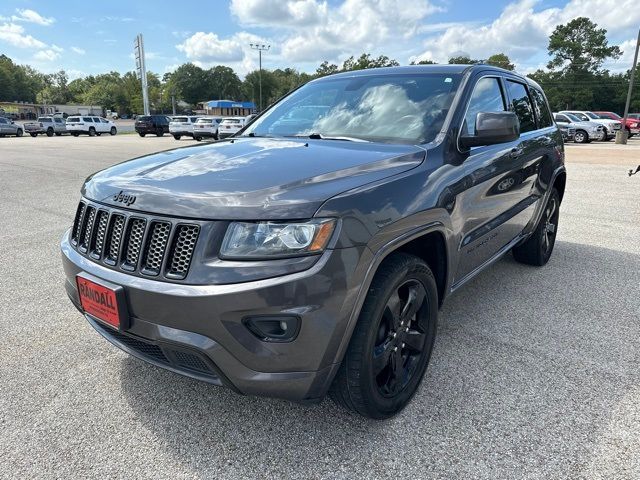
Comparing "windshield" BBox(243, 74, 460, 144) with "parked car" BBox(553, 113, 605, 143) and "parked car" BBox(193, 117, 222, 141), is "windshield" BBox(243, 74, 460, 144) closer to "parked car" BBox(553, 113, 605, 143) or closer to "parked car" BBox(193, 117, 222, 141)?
"parked car" BBox(553, 113, 605, 143)

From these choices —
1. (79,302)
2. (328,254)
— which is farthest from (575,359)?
(79,302)

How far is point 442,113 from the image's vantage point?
9.45 ft

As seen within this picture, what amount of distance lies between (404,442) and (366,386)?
373 millimetres

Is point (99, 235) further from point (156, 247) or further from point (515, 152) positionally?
point (515, 152)

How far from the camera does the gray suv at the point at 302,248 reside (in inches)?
72.5

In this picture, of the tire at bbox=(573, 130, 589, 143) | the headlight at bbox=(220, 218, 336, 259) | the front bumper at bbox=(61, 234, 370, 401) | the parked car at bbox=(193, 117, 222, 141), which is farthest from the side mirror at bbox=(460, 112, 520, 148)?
the parked car at bbox=(193, 117, 222, 141)

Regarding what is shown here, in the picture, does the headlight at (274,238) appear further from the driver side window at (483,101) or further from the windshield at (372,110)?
the driver side window at (483,101)

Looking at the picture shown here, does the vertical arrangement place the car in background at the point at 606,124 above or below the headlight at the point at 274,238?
above

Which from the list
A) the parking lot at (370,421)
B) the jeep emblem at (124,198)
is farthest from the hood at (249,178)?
the parking lot at (370,421)

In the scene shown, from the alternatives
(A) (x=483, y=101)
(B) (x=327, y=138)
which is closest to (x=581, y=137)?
(A) (x=483, y=101)

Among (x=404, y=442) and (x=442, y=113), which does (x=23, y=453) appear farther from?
(x=442, y=113)

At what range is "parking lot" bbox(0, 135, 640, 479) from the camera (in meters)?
2.08

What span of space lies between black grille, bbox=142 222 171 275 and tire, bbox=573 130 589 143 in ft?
94.4

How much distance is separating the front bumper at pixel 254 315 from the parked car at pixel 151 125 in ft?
118
